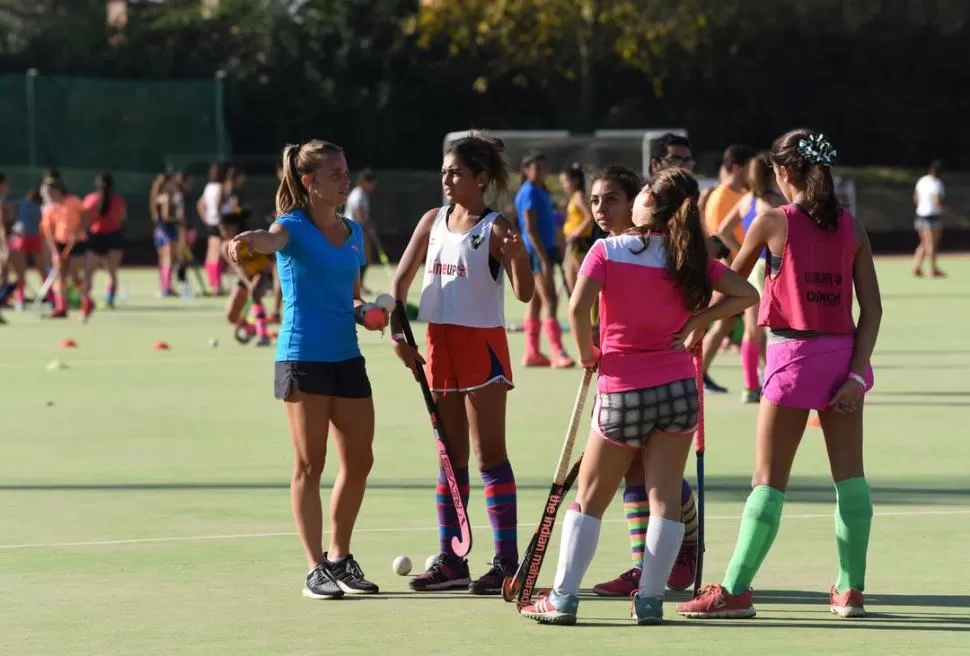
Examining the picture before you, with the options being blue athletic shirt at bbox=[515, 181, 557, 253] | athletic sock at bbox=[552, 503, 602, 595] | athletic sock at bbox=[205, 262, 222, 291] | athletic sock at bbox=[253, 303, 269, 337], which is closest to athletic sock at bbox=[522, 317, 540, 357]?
blue athletic shirt at bbox=[515, 181, 557, 253]

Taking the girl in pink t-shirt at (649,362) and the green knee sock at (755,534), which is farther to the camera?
the green knee sock at (755,534)

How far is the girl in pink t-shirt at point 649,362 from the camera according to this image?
271 inches

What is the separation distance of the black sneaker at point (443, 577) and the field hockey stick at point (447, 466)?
5 centimetres

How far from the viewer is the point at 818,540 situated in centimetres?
883

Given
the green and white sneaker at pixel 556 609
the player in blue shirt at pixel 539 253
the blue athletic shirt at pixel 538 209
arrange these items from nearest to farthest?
the green and white sneaker at pixel 556 609, the player in blue shirt at pixel 539 253, the blue athletic shirt at pixel 538 209

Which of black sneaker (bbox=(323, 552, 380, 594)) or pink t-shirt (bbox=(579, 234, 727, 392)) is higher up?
pink t-shirt (bbox=(579, 234, 727, 392))

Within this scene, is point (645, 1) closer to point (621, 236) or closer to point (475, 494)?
point (475, 494)

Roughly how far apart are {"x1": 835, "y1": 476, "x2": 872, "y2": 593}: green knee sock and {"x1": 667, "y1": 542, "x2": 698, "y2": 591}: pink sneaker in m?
0.80

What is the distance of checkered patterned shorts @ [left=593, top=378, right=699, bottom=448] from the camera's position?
270 inches

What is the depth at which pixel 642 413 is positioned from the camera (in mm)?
6867

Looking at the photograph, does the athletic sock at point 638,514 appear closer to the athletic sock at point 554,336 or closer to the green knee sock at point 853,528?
the green knee sock at point 853,528

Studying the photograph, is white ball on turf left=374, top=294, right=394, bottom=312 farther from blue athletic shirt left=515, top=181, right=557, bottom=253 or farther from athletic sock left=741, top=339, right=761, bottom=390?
blue athletic shirt left=515, top=181, right=557, bottom=253

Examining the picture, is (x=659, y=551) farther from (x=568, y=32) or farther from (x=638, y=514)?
(x=568, y=32)

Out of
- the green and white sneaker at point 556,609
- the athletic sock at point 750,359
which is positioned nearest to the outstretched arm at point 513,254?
the green and white sneaker at point 556,609
